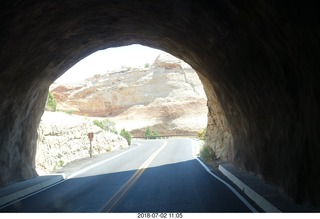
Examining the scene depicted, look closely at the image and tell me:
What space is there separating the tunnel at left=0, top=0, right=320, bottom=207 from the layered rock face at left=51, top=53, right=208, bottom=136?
237ft

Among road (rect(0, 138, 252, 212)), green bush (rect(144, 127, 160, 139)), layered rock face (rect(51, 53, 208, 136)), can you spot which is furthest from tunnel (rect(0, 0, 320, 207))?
layered rock face (rect(51, 53, 208, 136))

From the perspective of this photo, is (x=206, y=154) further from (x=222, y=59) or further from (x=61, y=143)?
(x=222, y=59)

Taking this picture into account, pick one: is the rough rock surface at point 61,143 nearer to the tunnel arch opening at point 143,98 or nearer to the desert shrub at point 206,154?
the desert shrub at point 206,154

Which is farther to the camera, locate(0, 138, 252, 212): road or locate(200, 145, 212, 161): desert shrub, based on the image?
locate(200, 145, 212, 161): desert shrub

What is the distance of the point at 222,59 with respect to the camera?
15.2 metres

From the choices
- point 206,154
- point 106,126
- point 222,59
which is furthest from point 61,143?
point 106,126

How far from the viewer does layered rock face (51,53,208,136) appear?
308 feet

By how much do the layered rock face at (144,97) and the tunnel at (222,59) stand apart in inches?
2840

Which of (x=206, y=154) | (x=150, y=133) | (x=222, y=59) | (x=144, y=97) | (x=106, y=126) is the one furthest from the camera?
(x=144, y=97)

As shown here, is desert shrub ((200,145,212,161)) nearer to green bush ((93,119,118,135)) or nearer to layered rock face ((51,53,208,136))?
green bush ((93,119,118,135))

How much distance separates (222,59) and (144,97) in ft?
287

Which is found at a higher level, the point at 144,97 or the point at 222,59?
the point at 144,97

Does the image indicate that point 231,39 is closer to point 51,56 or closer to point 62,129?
point 51,56

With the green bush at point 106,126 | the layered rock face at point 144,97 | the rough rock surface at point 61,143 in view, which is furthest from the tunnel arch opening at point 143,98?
the rough rock surface at point 61,143
